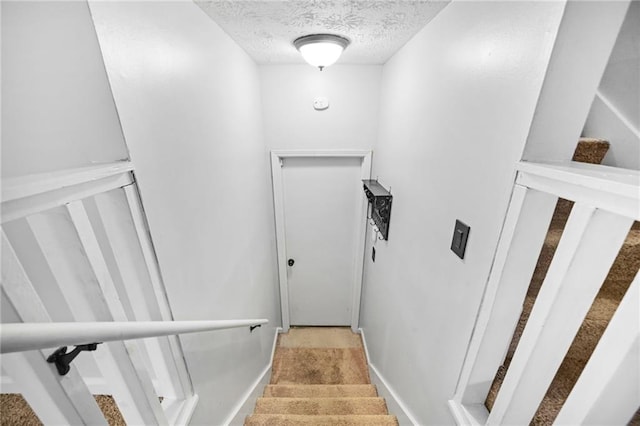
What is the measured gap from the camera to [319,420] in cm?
166

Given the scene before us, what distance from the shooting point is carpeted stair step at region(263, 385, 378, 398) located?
223 cm

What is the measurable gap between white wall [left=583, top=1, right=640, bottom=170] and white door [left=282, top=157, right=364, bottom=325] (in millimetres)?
1586

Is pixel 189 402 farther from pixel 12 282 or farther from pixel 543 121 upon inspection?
pixel 543 121

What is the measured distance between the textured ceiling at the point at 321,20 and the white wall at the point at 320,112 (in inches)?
17.0

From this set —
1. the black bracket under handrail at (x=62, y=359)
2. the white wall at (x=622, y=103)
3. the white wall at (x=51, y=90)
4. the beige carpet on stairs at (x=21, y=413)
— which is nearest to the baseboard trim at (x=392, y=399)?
the beige carpet on stairs at (x=21, y=413)

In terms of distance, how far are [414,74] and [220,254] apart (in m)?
1.46

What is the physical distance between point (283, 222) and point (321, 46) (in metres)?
1.63

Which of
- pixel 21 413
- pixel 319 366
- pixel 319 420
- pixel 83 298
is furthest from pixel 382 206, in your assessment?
pixel 21 413

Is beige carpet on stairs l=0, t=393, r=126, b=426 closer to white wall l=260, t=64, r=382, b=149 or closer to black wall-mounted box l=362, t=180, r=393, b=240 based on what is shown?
black wall-mounted box l=362, t=180, r=393, b=240

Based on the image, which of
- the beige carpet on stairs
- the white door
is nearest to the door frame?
the white door

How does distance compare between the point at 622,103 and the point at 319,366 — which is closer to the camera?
the point at 622,103

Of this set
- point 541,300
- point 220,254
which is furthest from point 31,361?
point 541,300

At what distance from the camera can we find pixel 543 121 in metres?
0.64

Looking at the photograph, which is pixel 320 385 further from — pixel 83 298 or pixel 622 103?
pixel 622 103
